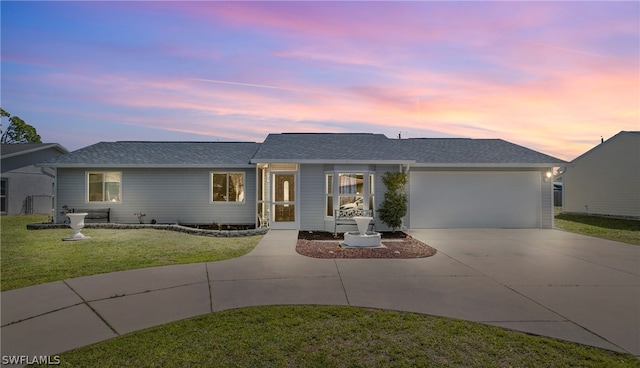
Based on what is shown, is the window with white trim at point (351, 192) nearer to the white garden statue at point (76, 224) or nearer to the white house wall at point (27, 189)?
the white garden statue at point (76, 224)

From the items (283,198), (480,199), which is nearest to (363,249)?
(283,198)

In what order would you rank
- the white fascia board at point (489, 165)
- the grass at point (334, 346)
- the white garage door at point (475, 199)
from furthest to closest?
the white garage door at point (475, 199)
the white fascia board at point (489, 165)
the grass at point (334, 346)

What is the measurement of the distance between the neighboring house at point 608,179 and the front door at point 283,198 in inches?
570

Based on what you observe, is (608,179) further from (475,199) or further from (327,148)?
Result: (327,148)

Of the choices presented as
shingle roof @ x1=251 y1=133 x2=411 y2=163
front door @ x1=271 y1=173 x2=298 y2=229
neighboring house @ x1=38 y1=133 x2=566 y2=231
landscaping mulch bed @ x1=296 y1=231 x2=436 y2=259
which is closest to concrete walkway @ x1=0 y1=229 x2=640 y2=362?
landscaping mulch bed @ x1=296 y1=231 x2=436 y2=259

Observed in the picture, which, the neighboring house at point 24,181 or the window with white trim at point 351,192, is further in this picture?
the neighboring house at point 24,181

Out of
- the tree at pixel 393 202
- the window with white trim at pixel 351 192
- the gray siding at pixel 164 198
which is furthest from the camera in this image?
the gray siding at pixel 164 198

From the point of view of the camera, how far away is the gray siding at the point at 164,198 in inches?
603

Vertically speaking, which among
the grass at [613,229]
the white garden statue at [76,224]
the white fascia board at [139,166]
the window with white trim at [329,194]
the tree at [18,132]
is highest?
the tree at [18,132]

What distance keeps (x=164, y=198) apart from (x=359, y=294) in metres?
12.5

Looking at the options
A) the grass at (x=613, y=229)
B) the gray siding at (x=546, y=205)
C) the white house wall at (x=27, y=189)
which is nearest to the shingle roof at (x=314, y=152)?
the gray siding at (x=546, y=205)

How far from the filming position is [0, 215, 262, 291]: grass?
23.1 ft

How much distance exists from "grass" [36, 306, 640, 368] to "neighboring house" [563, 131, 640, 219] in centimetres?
1745

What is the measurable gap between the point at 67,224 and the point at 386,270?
14374 mm
